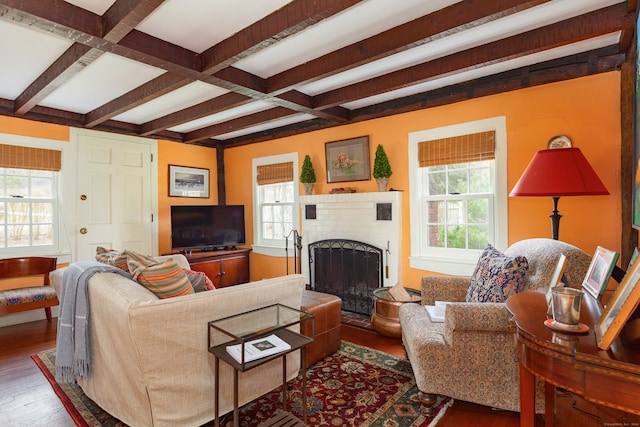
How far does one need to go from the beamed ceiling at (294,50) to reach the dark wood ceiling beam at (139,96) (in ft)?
0.05

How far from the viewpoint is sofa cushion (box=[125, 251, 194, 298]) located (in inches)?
75.6

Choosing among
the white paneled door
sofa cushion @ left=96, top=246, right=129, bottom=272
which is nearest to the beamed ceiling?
the white paneled door

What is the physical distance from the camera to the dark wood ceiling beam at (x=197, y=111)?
340cm

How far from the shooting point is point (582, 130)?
106 inches

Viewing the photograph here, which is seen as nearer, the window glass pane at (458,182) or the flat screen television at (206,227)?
the window glass pane at (458,182)

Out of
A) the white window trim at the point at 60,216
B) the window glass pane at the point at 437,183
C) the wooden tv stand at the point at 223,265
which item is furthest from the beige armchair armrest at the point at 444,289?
the white window trim at the point at 60,216

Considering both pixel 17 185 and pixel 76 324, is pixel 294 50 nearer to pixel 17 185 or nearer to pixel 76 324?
pixel 76 324

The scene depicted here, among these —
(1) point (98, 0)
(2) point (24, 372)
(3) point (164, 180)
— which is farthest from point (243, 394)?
(3) point (164, 180)

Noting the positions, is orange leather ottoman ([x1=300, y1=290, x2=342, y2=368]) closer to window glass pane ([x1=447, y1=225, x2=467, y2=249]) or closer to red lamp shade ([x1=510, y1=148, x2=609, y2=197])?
window glass pane ([x1=447, y1=225, x2=467, y2=249])

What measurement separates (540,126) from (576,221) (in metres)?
0.84

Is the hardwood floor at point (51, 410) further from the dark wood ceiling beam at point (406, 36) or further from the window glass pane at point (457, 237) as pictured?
the dark wood ceiling beam at point (406, 36)

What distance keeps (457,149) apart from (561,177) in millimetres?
1275

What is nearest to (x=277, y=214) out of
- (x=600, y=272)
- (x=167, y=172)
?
(x=167, y=172)

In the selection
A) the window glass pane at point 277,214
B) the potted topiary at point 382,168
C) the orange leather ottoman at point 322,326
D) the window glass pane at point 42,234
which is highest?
the potted topiary at point 382,168
